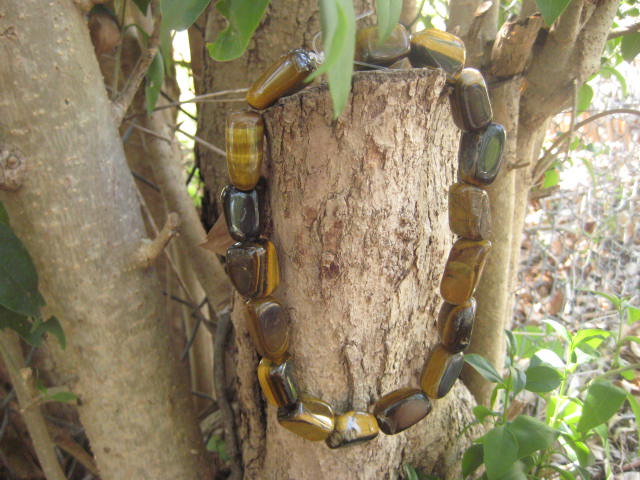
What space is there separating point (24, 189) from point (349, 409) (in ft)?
1.68

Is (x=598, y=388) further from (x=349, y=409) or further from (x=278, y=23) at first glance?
(x=278, y=23)

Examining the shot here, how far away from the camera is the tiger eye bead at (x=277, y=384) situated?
644mm

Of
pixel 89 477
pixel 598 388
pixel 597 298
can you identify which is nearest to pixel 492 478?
pixel 598 388

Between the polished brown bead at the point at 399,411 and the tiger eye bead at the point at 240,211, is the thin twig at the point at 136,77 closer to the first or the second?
the tiger eye bead at the point at 240,211

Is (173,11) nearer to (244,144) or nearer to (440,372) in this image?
(244,144)

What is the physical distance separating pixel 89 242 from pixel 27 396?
288 millimetres

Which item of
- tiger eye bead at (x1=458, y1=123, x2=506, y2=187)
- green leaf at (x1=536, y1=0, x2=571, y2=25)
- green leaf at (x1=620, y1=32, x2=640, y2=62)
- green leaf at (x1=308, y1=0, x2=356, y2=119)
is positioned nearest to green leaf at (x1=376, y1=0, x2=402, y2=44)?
green leaf at (x1=308, y1=0, x2=356, y2=119)

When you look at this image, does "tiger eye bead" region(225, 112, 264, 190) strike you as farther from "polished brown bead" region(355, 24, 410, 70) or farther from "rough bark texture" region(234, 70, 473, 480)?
"polished brown bead" region(355, 24, 410, 70)

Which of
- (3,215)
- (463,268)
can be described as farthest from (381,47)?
(3,215)

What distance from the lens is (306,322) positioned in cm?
65

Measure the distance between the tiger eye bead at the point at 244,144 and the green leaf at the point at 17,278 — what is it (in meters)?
0.27

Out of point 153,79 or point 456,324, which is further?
point 153,79

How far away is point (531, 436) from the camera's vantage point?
61 cm

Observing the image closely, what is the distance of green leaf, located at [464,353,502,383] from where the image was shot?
2.23 feet
